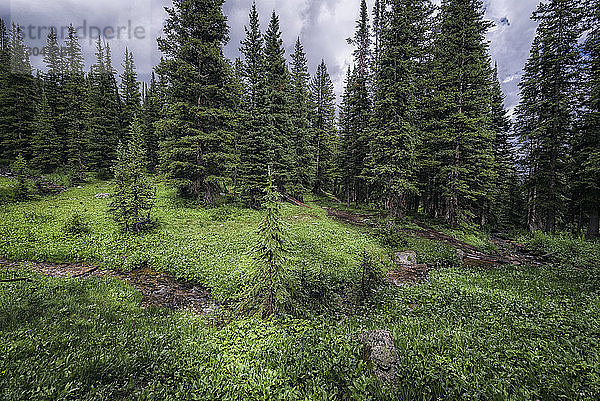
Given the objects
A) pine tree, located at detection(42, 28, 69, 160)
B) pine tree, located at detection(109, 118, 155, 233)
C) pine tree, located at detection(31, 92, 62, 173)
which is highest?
pine tree, located at detection(42, 28, 69, 160)

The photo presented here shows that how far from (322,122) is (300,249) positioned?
30951 mm

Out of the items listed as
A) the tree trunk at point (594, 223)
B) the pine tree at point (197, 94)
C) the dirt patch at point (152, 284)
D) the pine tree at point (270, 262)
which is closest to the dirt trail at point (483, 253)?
the tree trunk at point (594, 223)

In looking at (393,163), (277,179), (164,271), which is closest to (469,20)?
(393,163)

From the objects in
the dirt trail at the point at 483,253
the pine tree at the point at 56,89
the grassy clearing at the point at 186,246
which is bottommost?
the dirt trail at the point at 483,253

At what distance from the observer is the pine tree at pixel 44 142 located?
Answer: 1171 inches

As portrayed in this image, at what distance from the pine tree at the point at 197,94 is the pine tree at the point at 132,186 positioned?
5.67 metres

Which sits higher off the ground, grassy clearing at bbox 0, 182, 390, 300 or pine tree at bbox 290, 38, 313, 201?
pine tree at bbox 290, 38, 313, 201

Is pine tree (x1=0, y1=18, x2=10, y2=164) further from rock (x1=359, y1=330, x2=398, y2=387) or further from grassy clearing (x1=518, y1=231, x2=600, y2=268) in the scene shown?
grassy clearing (x1=518, y1=231, x2=600, y2=268)

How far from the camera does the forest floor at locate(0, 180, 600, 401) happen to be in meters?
4.14

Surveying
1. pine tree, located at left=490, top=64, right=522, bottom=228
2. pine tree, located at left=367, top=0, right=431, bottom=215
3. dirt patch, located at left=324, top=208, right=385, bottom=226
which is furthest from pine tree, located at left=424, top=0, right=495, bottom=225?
pine tree, located at left=490, top=64, right=522, bottom=228

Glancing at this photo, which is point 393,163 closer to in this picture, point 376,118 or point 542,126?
point 376,118

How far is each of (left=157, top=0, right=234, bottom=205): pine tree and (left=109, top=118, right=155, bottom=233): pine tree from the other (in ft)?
18.6

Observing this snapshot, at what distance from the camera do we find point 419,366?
4.55m

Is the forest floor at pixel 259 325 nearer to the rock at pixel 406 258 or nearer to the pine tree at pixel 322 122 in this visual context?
the rock at pixel 406 258
